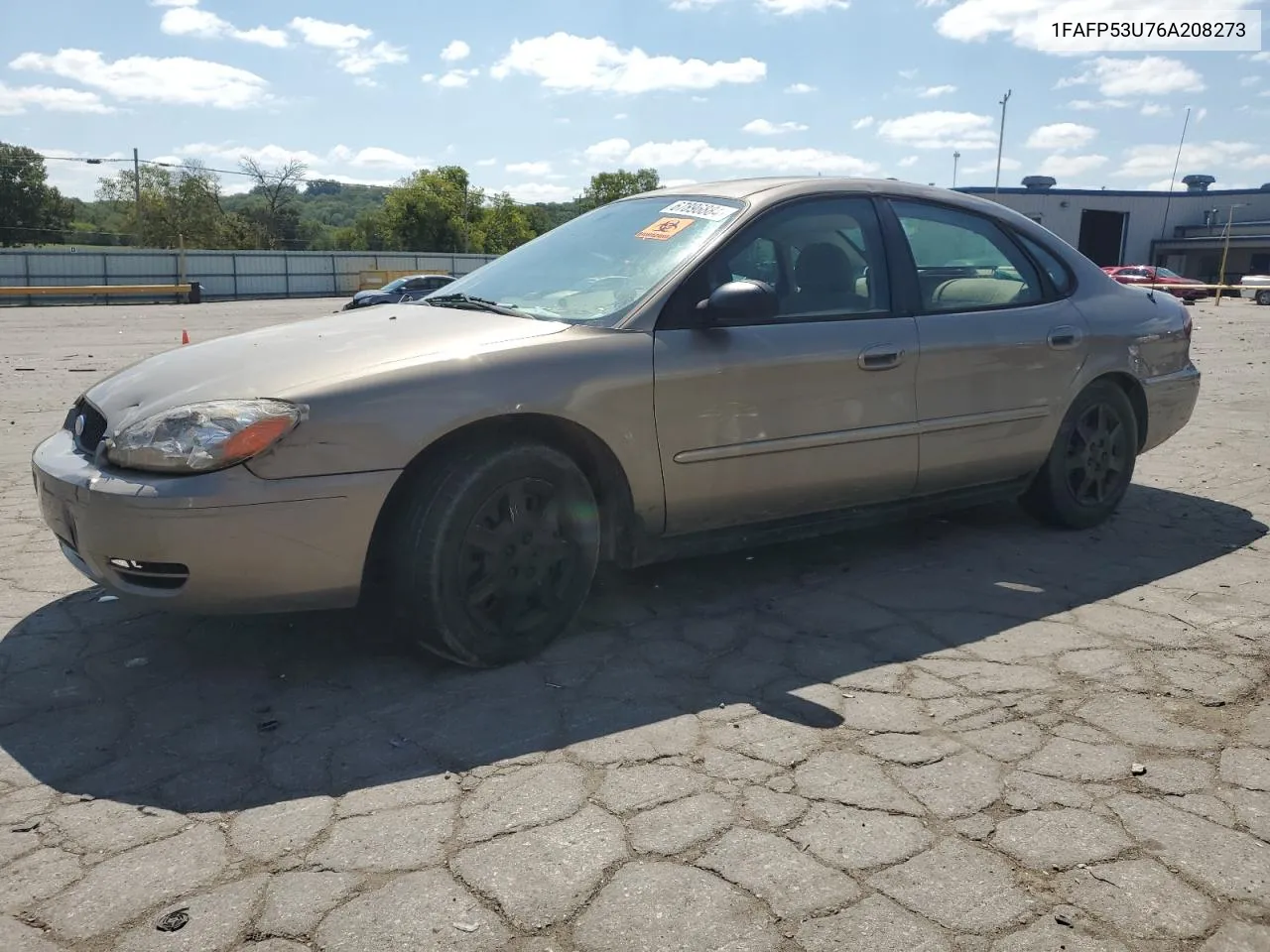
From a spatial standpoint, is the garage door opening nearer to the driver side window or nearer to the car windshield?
the driver side window

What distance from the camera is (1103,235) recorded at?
61719 mm

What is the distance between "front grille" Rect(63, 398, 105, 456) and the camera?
126 inches

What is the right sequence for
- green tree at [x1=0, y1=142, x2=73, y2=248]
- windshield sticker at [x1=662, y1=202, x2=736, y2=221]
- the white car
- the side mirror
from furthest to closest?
green tree at [x1=0, y1=142, x2=73, y2=248]
the white car
windshield sticker at [x1=662, y1=202, x2=736, y2=221]
the side mirror

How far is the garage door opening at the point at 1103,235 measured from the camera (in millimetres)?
60531

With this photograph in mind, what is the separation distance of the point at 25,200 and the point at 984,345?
84743 mm

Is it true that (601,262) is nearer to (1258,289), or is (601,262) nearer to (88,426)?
(88,426)

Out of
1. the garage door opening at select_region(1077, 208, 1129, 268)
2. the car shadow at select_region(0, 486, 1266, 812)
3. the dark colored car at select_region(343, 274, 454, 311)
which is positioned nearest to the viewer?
the car shadow at select_region(0, 486, 1266, 812)

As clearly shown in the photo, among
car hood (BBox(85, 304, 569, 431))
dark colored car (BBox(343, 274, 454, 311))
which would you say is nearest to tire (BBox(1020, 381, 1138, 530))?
car hood (BBox(85, 304, 569, 431))

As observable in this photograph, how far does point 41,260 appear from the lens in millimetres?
43562

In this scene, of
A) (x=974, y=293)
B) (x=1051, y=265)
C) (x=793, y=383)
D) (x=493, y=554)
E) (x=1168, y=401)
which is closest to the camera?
(x=493, y=554)

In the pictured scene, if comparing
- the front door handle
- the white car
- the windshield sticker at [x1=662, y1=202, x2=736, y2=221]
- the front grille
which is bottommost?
the front grille

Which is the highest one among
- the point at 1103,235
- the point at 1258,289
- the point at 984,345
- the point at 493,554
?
the point at 1103,235

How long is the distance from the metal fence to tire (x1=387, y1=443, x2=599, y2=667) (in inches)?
1565

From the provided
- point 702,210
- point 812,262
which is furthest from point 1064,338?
point 702,210
